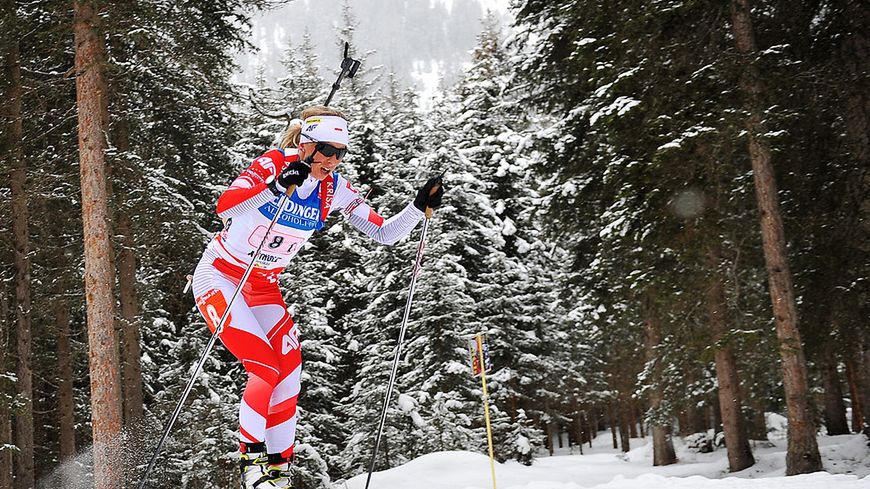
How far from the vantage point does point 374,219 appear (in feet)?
16.8

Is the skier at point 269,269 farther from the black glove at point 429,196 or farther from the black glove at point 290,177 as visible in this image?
the black glove at point 429,196

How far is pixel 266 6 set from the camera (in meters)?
11.3

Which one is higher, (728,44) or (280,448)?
(728,44)

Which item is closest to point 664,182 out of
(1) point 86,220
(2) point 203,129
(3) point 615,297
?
(3) point 615,297

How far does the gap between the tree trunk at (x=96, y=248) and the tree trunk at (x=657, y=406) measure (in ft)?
37.3

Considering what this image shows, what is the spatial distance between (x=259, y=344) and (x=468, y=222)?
64.1ft

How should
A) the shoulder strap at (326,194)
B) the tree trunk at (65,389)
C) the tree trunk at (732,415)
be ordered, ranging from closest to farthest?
the shoulder strap at (326,194) < the tree trunk at (732,415) < the tree trunk at (65,389)

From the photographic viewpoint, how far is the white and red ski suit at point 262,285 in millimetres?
4223

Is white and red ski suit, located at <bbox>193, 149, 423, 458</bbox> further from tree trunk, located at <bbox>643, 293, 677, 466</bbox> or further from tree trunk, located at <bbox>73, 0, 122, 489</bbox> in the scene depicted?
tree trunk, located at <bbox>643, 293, 677, 466</bbox>

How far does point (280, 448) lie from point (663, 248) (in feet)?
32.2

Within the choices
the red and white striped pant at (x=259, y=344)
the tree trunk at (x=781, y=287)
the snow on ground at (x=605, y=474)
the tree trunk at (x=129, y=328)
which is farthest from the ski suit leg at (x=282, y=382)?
the tree trunk at (x=129, y=328)

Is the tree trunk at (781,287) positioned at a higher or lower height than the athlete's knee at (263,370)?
higher

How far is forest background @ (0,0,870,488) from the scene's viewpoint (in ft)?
34.6

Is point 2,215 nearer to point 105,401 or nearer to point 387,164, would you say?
point 105,401
